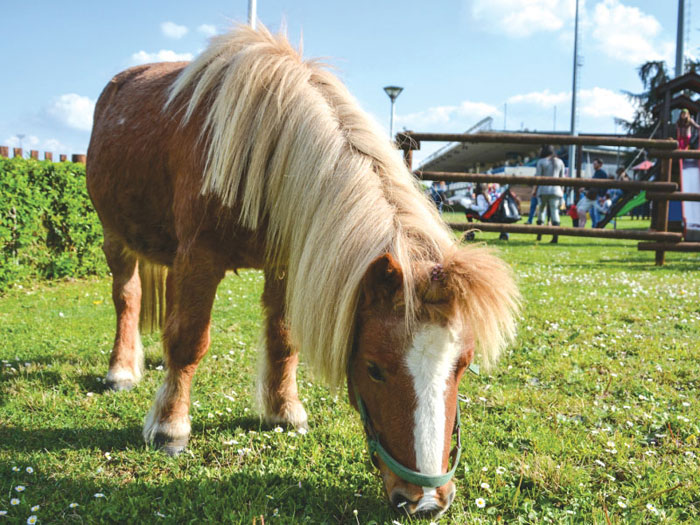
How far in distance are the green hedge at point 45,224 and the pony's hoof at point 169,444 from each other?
18.9 ft

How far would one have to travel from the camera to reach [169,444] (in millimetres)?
2766

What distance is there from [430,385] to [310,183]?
3.54 ft

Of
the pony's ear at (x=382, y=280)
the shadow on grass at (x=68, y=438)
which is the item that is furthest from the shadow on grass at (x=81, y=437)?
the pony's ear at (x=382, y=280)

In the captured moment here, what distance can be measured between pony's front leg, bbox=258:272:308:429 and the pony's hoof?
54 cm

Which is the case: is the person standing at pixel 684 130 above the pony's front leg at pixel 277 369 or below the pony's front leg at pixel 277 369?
above

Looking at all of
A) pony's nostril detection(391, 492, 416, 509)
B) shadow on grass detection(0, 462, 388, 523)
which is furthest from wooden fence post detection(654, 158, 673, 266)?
pony's nostril detection(391, 492, 416, 509)

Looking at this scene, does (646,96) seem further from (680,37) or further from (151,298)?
(151,298)

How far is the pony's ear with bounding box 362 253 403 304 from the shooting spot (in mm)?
1866

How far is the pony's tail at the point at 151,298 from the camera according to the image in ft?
14.4

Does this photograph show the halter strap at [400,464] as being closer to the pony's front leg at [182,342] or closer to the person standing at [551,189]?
the pony's front leg at [182,342]

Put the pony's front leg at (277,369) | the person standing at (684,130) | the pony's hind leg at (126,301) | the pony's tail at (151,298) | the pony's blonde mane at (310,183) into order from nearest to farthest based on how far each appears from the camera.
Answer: the pony's blonde mane at (310,183) < the pony's front leg at (277,369) < the pony's hind leg at (126,301) < the pony's tail at (151,298) < the person standing at (684,130)

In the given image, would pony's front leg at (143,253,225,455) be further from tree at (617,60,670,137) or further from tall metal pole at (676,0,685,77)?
tree at (617,60,670,137)

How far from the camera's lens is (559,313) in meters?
5.54

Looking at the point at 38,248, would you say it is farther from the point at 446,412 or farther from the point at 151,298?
the point at 446,412
